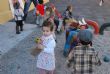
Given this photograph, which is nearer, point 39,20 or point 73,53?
point 73,53

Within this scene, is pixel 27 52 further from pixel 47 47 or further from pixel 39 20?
pixel 39 20

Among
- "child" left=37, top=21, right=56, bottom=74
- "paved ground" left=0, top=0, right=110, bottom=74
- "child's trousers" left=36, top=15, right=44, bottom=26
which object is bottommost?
"paved ground" left=0, top=0, right=110, bottom=74

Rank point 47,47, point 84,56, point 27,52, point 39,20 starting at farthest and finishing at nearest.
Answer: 1. point 39,20
2. point 27,52
3. point 47,47
4. point 84,56

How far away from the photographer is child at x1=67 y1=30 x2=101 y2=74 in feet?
14.3

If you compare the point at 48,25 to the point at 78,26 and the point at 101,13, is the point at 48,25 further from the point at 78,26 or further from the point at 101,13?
the point at 101,13

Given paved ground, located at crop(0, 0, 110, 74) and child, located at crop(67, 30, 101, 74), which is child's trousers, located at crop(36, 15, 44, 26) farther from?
child, located at crop(67, 30, 101, 74)

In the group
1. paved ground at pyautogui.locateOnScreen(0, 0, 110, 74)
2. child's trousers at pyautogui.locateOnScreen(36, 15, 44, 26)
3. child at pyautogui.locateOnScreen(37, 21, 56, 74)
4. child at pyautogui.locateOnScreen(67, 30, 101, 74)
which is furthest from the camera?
child's trousers at pyautogui.locateOnScreen(36, 15, 44, 26)

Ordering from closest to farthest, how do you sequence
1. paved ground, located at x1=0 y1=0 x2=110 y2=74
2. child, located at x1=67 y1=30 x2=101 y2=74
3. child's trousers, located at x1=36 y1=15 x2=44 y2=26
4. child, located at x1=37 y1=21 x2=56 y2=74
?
child, located at x1=67 y1=30 x2=101 y2=74
child, located at x1=37 y1=21 x2=56 y2=74
paved ground, located at x1=0 y1=0 x2=110 y2=74
child's trousers, located at x1=36 y1=15 x2=44 y2=26

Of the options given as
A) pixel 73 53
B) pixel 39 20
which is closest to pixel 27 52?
pixel 39 20

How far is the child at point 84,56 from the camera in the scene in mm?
4359

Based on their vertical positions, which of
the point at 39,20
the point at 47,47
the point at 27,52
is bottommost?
the point at 27,52

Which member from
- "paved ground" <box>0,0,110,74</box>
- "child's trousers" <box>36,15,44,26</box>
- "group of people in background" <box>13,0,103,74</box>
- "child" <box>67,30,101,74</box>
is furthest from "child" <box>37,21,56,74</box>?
"child's trousers" <box>36,15,44,26</box>

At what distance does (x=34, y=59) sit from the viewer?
7.09m

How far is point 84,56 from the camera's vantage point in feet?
14.5
